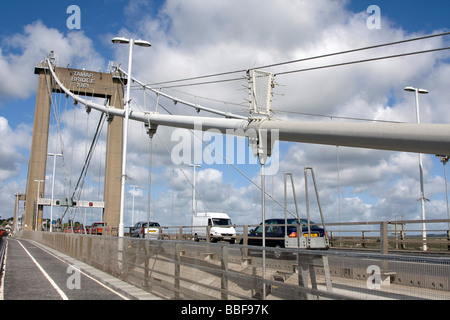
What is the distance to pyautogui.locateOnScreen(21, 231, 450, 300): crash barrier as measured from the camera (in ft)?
15.1

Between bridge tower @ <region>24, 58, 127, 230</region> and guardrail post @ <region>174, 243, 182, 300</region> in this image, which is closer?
guardrail post @ <region>174, 243, 182, 300</region>

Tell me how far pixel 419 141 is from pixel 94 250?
1473cm

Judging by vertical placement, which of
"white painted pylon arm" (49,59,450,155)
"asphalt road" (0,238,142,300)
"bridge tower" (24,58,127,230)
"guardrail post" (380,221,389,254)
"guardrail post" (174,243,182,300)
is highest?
"bridge tower" (24,58,127,230)

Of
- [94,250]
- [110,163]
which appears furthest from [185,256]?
[110,163]

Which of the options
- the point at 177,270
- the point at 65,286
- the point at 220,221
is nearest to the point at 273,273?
the point at 177,270

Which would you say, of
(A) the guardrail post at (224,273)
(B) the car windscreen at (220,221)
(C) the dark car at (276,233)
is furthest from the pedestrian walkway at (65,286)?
(B) the car windscreen at (220,221)

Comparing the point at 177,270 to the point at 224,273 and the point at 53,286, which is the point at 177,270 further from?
the point at 53,286

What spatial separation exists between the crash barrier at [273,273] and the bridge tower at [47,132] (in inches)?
2105

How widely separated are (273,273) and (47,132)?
2711 inches

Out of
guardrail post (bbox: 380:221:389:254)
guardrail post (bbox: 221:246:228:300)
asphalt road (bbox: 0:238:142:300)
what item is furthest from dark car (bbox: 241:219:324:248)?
guardrail post (bbox: 221:246:228:300)

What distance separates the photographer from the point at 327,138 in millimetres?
8555

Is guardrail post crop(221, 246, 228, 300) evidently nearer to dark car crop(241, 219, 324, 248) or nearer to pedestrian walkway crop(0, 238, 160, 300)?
pedestrian walkway crop(0, 238, 160, 300)

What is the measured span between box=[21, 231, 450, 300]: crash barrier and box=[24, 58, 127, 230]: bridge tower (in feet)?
175
